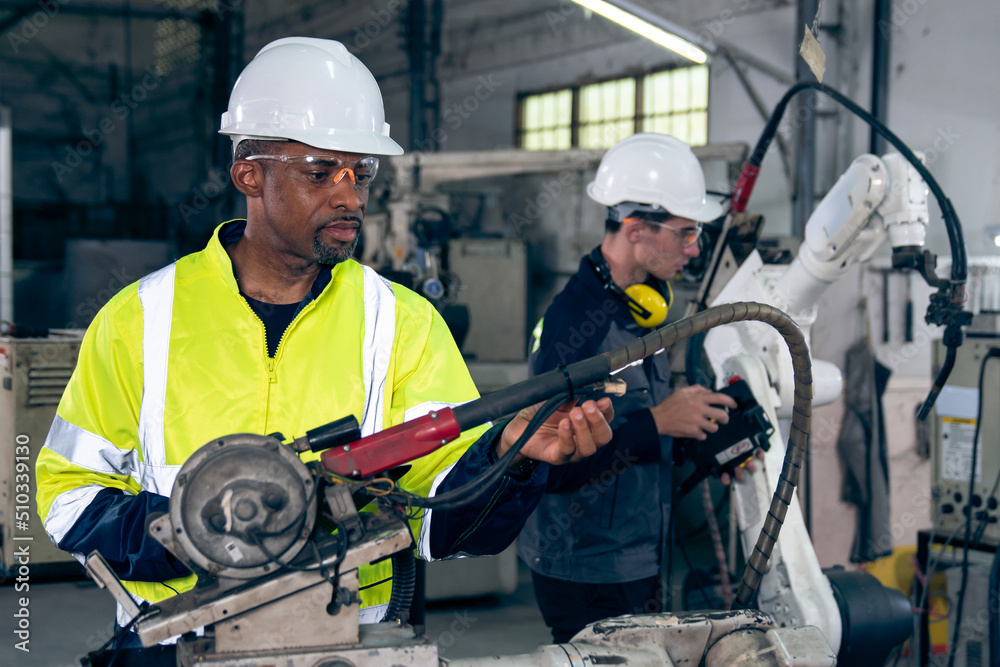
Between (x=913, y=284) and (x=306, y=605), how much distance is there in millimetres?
3976

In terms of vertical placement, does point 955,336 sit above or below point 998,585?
above

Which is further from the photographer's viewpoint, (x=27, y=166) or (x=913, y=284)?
(x=27, y=166)

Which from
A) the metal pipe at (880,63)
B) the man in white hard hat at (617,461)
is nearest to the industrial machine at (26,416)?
the man in white hard hat at (617,461)

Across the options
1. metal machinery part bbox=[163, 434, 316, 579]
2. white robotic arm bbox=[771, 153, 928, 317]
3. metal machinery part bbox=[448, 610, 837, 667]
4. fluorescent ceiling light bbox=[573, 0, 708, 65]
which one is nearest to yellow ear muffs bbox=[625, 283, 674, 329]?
white robotic arm bbox=[771, 153, 928, 317]

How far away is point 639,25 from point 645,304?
10.5ft

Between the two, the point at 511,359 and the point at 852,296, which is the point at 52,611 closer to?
the point at 511,359

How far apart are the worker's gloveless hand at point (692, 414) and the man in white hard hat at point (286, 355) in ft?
2.20

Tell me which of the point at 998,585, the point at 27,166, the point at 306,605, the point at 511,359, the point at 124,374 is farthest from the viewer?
the point at 27,166

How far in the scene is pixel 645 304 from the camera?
6.91 ft

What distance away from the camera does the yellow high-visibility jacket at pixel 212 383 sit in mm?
1294

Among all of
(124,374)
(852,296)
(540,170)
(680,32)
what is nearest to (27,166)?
(540,170)

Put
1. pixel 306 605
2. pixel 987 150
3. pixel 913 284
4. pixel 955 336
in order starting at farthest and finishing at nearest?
pixel 987 150 < pixel 913 284 < pixel 955 336 < pixel 306 605

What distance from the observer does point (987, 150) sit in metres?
4.69

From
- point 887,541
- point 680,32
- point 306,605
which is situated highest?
point 680,32
